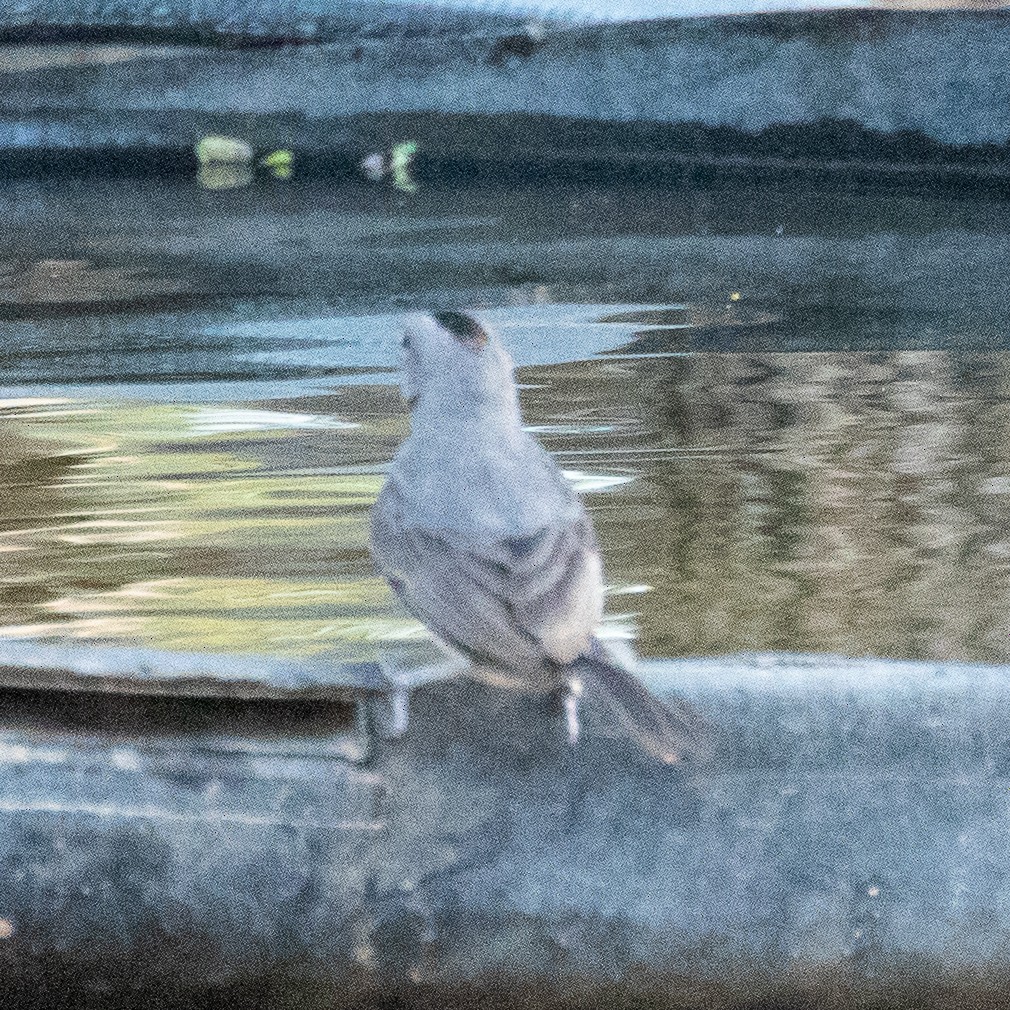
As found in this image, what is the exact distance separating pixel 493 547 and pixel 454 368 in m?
0.35

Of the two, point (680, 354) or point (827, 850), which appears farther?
point (680, 354)

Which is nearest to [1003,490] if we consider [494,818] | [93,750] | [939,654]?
[939,654]

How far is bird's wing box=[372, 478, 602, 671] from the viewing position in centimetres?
194

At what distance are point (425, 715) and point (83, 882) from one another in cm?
43

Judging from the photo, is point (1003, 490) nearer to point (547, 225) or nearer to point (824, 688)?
point (824, 688)

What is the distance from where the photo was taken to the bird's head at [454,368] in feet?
7.52

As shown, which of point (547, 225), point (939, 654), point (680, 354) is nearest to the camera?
point (939, 654)

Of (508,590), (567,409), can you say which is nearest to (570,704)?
(508,590)

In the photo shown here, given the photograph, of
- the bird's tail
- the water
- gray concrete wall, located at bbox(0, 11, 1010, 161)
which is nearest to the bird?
the bird's tail

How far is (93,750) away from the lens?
2023 mm

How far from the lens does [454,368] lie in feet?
7.59

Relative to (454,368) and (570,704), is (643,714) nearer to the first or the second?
(570,704)

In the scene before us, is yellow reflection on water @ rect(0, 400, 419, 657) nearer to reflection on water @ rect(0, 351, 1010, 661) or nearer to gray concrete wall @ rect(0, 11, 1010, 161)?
reflection on water @ rect(0, 351, 1010, 661)

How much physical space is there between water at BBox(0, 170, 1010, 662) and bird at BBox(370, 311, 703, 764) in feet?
1.86
